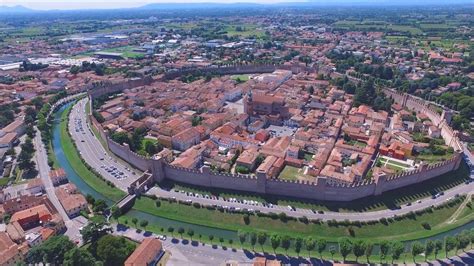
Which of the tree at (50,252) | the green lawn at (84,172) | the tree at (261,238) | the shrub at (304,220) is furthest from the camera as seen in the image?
the green lawn at (84,172)

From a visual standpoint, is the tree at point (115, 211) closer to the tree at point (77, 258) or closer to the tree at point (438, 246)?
the tree at point (77, 258)

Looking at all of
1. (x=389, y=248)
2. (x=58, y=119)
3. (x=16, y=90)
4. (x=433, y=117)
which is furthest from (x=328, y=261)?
(x=16, y=90)

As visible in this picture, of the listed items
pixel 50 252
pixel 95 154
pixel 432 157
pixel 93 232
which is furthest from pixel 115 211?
pixel 432 157

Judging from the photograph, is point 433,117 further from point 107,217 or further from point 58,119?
point 58,119

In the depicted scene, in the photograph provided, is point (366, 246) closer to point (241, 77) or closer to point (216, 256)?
point (216, 256)

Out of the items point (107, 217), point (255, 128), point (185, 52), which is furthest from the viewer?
point (185, 52)

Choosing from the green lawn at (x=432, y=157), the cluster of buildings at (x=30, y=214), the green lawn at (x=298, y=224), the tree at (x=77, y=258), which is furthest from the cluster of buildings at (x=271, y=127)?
the tree at (x=77, y=258)
